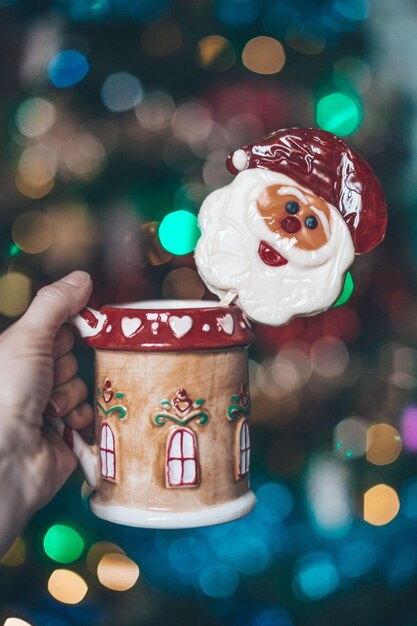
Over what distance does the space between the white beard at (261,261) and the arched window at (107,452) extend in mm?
193

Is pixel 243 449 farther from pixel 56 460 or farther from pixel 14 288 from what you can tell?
pixel 14 288

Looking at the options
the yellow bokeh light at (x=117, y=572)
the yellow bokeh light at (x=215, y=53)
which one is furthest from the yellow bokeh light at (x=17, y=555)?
the yellow bokeh light at (x=215, y=53)

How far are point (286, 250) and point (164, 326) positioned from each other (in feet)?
0.49

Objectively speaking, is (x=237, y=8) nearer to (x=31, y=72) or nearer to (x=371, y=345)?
(x=31, y=72)

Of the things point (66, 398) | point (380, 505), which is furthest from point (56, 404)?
point (380, 505)

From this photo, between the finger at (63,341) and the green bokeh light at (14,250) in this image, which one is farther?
the green bokeh light at (14,250)

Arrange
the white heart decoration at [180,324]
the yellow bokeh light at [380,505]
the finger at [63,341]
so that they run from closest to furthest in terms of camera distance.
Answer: the white heart decoration at [180,324] < the finger at [63,341] < the yellow bokeh light at [380,505]

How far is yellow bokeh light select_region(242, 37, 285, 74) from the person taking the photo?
1.05 m

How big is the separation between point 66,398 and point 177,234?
0.34 m

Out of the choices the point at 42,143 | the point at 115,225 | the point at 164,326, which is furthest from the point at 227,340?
the point at 42,143

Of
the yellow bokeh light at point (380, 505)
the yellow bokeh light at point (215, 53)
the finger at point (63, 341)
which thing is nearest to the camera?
the finger at point (63, 341)

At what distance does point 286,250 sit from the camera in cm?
75

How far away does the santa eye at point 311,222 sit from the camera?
74cm

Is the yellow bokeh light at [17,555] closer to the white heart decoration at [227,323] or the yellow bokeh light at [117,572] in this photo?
the yellow bokeh light at [117,572]
